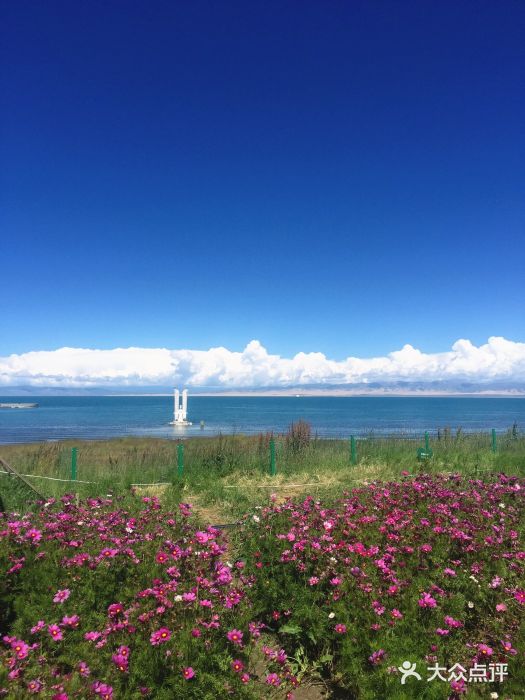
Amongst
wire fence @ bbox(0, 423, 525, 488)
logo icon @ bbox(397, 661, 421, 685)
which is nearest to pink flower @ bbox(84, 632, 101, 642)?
logo icon @ bbox(397, 661, 421, 685)

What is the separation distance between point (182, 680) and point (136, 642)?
484 mm

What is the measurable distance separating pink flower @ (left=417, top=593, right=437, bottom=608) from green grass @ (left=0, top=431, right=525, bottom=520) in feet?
18.3

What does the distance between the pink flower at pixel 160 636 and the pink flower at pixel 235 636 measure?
521 millimetres

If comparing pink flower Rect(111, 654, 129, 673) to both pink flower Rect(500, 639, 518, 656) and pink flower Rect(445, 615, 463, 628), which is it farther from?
pink flower Rect(500, 639, 518, 656)

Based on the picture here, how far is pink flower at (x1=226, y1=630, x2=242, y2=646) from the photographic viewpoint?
383 cm

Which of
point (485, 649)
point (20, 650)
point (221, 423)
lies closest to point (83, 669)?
point (20, 650)

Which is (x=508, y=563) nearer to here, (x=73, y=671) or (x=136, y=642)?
(x=136, y=642)

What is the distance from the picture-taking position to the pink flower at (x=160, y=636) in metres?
3.58

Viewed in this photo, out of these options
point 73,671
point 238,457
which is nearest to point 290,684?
point 73,671

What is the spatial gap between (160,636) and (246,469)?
38.6ft

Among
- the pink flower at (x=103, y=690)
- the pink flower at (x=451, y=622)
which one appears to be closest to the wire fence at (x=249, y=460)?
the pink flower at (x=451, y=622)

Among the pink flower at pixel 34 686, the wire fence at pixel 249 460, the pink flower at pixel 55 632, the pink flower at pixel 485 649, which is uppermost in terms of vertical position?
the pink flower at pixel 55 632

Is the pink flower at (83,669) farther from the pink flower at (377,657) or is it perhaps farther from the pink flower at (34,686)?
the pink flower at (377,657)

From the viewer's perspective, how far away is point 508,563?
521cm
